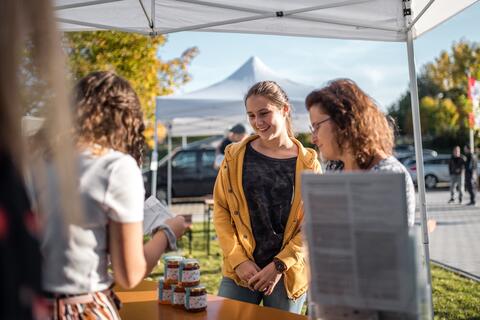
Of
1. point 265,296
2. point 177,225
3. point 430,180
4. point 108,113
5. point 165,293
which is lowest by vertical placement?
point 430,180

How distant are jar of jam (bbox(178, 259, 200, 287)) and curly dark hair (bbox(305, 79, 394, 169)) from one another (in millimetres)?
803

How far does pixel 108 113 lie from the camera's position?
1.41m

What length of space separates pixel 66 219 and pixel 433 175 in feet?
66.8

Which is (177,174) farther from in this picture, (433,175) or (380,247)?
(380,247)

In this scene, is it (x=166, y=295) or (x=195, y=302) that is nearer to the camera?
(x=195, y=302)

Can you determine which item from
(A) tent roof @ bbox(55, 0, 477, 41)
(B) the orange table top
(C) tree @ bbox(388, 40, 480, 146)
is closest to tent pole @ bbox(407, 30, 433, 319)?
(A) tent roof @ bbox(55, 0, 477, 41)

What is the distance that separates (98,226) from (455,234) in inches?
359

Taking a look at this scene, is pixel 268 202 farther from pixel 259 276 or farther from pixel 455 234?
pixel 455 234

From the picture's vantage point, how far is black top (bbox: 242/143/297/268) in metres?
2.36

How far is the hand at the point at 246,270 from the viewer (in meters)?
2.29

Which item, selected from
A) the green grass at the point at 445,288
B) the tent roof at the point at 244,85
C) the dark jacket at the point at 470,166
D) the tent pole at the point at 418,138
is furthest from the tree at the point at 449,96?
the tent pole at the point at 418,138

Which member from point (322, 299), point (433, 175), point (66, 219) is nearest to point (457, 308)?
point (322, 299)

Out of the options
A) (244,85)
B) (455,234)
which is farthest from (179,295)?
(244,85)

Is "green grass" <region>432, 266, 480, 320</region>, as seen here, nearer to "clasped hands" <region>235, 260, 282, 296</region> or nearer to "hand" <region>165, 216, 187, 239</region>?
"clasped hands" <region>235, 260, 282, 296</region>
